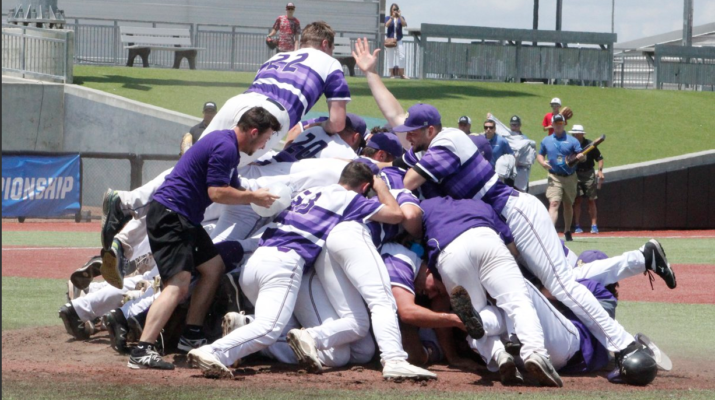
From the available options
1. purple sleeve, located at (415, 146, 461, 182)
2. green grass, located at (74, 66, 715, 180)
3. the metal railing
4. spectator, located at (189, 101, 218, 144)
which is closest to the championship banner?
spectator, located at (189, 101, 218, 144)

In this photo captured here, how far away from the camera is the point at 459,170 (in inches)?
242

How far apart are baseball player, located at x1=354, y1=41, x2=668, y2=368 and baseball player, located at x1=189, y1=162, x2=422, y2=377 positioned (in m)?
0.45

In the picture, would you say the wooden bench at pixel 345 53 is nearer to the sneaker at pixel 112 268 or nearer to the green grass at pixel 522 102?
the green grass at pixel 522 102

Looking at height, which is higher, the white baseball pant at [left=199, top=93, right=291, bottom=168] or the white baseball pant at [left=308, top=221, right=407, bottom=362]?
the white baseball pant at [left=199, top=93, right=291, bottom=168]

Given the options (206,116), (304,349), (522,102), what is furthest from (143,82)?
(304,349)

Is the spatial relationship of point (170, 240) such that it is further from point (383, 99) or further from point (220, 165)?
point (383, 99)

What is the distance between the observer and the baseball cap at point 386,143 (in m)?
7.40

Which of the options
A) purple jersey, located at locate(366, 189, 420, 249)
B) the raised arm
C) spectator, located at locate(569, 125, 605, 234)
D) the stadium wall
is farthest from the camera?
the stadium wall

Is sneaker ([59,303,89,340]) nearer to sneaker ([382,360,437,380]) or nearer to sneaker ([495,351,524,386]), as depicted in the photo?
sneaker ([382,360,437,380])

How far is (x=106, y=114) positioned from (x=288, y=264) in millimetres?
16048

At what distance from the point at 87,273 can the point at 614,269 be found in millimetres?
3916

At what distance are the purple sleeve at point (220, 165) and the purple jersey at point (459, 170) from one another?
4.38 feet

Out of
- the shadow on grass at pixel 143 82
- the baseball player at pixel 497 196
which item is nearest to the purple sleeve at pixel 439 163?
the baseball player at pixel 497 196

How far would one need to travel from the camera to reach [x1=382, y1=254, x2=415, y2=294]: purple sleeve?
5.95 metres
